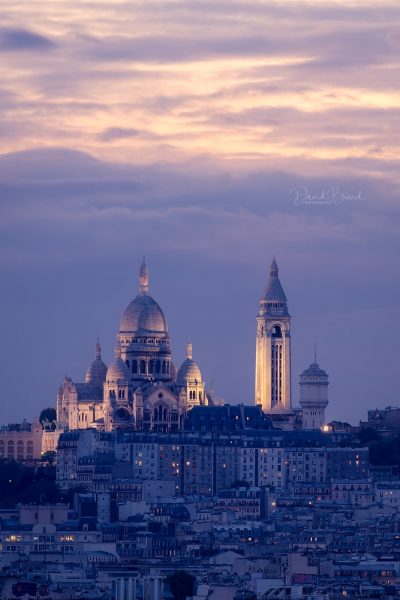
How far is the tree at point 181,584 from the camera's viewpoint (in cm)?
15656

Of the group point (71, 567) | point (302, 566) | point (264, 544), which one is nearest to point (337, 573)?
point (302, 566)

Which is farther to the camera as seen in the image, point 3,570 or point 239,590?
point 3,570

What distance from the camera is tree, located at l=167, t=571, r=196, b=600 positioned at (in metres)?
157

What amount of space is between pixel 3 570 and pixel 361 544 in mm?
Result: 29631

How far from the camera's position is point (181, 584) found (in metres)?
159

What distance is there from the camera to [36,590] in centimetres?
15525

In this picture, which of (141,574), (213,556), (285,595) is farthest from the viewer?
(213,556)

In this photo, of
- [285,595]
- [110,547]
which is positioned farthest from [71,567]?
[285,595]

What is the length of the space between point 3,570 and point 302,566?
1368 cm

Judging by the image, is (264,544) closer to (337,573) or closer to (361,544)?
(361,544)

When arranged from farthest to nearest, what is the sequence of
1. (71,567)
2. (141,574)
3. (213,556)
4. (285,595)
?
(213,556) < (71,567) < (141,574) < (285,595)

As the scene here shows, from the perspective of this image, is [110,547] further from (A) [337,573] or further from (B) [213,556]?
(A) [337,573]

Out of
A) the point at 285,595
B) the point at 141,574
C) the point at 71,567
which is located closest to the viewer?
the point at 285,595

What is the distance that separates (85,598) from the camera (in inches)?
6063
